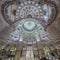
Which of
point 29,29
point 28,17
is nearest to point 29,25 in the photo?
point 29,29

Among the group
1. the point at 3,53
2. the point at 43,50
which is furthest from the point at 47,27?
the point at 3,53

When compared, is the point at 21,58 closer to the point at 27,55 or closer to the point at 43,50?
the point at 27,55

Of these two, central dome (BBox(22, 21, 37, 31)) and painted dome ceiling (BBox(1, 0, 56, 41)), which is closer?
painted dome ceiling (BBox(1, 0, 56, 41))

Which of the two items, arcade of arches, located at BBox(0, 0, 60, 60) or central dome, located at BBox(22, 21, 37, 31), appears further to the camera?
central dome, located at BBox(22, 21, 37, 31)

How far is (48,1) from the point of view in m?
8.65

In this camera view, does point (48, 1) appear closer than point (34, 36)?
Yes

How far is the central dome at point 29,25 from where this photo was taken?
9163mm

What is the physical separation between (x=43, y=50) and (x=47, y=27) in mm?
1029

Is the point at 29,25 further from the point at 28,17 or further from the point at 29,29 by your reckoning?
the point at 28,17

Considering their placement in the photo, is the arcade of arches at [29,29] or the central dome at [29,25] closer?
the arcade of arches at [29,29]

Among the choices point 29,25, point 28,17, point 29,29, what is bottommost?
point 29,29

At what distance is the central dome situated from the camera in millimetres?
9163

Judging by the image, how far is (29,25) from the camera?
9.27m

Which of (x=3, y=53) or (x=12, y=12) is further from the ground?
(x=12, y=12)
